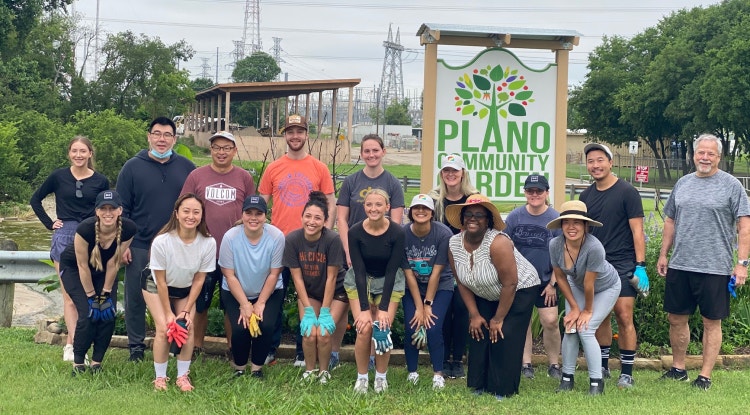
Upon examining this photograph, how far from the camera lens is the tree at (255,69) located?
289ft

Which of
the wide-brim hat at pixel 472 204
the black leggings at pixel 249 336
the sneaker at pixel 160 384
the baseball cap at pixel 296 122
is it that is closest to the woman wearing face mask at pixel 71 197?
the sneaker at pixel 160 384

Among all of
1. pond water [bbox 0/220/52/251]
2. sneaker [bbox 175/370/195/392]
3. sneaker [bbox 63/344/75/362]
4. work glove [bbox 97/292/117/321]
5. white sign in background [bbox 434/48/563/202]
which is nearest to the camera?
sneaker [bbox 175/370/195/392]

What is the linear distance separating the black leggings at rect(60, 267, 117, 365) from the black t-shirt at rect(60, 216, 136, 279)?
5 cm

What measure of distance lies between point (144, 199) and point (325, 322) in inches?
67.7

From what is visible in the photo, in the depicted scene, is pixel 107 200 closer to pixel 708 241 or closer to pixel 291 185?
pixel 291 185

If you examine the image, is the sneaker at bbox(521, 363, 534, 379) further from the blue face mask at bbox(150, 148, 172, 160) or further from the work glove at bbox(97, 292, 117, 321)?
the blue face mask at bbox(150, 148, 172, 160)

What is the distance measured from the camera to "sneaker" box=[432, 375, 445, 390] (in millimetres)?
5457

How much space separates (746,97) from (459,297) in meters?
37.6

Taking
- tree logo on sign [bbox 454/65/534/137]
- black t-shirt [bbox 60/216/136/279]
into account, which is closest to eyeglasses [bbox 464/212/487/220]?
tree logo on sign [bbox 454/65/534/137]

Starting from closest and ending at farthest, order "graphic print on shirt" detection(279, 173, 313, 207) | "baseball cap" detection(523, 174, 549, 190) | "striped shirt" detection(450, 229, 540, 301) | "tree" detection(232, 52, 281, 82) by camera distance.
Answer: "striped shirt" detection(450, 229, 540, 301)
"baseball cap" detection(523, 174, 549, 190)
"graphic print on shirt" detection(279, 173, 313, 207)
"tree" detection(232, 52, 281, 82)

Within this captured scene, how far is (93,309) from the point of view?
5.54 meters

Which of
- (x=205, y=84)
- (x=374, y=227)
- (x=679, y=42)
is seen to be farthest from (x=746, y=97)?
(x=205, y=84)

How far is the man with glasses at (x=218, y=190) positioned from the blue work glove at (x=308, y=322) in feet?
2.06

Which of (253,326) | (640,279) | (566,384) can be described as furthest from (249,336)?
(640,279)
